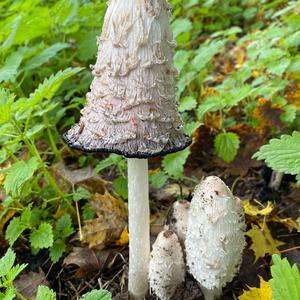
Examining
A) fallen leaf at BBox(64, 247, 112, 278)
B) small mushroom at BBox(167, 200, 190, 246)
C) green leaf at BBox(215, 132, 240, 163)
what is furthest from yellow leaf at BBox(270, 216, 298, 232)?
fallen leaf at BBox(64, 247, 112, 278)

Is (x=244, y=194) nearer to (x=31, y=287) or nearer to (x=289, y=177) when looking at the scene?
(x=289, y=177)

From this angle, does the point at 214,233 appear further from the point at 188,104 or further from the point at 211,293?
the point at 188,104

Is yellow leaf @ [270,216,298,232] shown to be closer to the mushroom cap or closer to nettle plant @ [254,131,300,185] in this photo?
nettle plant @ [254,131,300,185]

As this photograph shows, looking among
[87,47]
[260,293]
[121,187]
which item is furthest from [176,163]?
[87,47]

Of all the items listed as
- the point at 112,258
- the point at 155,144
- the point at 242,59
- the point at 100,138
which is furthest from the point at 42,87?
the point at 242,59

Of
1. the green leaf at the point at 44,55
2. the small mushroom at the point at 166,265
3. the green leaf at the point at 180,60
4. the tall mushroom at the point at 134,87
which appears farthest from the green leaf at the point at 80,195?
the green leaf at the point at 180,60
